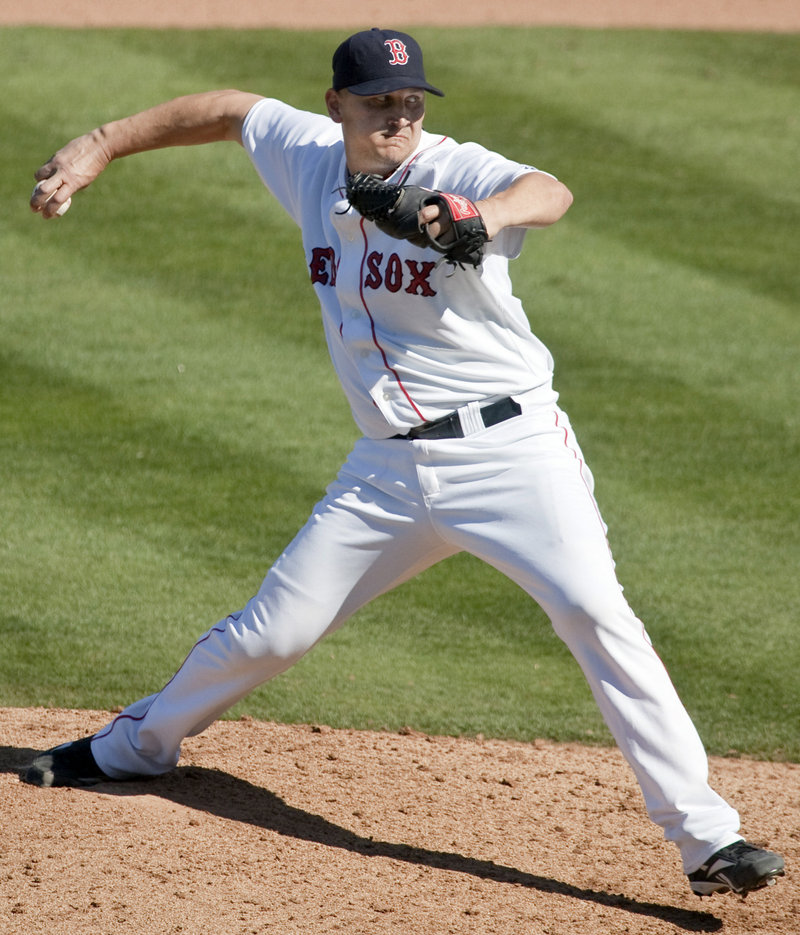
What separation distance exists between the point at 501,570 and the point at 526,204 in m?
0.91

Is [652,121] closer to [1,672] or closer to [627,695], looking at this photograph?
[1,672]

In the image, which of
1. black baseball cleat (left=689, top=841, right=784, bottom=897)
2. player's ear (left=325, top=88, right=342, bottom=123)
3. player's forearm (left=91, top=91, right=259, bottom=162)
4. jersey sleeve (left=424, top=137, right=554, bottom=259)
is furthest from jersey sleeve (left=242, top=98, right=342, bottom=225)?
black baseball cleat (left=689, top=841, right=784, bottom=897)

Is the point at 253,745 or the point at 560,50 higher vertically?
the point at 560,50

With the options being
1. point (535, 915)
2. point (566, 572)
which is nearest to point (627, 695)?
point (566, 572)

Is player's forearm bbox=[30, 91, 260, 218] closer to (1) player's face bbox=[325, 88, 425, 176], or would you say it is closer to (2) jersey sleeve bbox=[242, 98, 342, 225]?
(2) jersey sleeve bbox=[242, 98, 342, 225]

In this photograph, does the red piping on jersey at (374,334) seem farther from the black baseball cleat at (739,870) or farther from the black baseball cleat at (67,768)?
the black baseball cleat at (67,768)

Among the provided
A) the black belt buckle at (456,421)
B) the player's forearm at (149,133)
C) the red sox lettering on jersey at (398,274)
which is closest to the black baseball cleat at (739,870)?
the black belt buckle at (456,421)

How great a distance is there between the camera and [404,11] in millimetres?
14688

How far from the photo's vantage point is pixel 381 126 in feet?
11.7

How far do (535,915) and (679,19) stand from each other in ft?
42.8

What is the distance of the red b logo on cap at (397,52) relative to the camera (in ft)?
11.4

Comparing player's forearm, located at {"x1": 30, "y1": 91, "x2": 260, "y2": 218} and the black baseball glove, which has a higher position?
player's forearm, located at {"x1": 30, "y1": 91, "x2": 260, "y2": 218}

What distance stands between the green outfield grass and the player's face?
206 centimetres

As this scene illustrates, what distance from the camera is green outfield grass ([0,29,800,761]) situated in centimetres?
523
